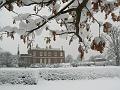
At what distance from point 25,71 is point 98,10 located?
25.0 metres

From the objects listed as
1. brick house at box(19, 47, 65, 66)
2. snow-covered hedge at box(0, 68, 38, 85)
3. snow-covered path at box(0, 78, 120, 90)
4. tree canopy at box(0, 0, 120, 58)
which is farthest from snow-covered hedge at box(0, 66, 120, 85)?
brick house at box(19, 47, 65, 66)

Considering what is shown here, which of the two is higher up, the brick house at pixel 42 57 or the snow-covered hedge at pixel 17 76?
the brick house at pixel 42 57

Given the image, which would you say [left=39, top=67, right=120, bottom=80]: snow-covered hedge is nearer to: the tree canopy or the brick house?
the tree canopy

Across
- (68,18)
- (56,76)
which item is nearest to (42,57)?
(56,76)

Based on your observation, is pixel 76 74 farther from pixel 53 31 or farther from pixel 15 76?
pixel 53 31

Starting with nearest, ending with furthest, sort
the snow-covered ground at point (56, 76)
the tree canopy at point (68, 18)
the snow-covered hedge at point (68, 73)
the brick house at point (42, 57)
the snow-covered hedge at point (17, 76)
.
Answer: the tree canopy at point (68, 18) < the snow-covered ground at point (56, 76) < the snow-covered hedge at point (17, 76) < the snow-covered hedge at point (68, 73) < the brick house at point (42, 57)

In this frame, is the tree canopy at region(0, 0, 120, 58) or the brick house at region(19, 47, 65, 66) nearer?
the tree canopy at region(0, 0, 120, 58)

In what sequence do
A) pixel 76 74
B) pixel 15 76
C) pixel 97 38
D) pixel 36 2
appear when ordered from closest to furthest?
pixel 97 38 < pixel 36 2 < pixel 15 76 < pixel 76 74

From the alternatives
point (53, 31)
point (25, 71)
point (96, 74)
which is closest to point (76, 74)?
point (96, 74)

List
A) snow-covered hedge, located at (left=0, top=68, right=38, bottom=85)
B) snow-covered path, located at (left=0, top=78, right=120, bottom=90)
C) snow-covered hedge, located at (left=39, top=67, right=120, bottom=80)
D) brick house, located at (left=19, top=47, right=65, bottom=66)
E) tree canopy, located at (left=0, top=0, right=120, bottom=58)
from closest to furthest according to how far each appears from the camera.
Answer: tree canopy, located at (left=0, top=0, right=120, bottom=58) → snow-covered path, located at (left=0, top=78, right=120, bottom=90) → snow-covered hedge, located at (left=0, top=68, right=38, bottom=85) → snow-covered hedge, located at (left=39, top=67, right=120, bottom=80) → brick house, located at (left=19, top=47, right=65, bottom=66)

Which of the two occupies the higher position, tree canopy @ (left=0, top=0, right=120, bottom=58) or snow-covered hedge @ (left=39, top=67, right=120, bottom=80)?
tree canopy @ (left=0, top=0, right=120, bottom=58)

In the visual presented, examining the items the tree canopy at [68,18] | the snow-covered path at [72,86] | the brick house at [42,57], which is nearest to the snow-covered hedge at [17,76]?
the snow-covered path at [72,86]

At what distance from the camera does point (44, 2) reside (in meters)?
3.69

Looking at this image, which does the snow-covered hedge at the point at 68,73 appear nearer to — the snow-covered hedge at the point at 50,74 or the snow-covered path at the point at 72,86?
the snow-covered hedge at the point at 50,74
